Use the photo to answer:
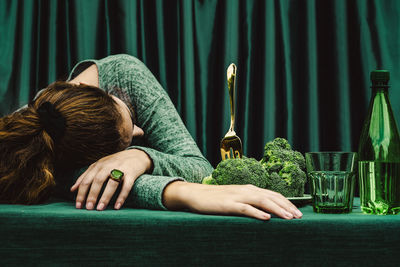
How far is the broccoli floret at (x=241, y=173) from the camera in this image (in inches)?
31.3

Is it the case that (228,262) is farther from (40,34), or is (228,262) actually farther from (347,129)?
(40,34)

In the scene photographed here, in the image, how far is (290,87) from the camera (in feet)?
4.99

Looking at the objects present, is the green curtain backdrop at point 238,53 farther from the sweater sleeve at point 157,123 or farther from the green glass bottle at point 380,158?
the green glass bottle at point 380,158

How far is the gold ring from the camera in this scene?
31.6 inches

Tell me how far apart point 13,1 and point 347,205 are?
1558 millimetres

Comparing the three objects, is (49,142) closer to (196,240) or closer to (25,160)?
(25,160)

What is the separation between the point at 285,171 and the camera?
833 mm

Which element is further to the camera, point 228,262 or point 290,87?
point 290,87

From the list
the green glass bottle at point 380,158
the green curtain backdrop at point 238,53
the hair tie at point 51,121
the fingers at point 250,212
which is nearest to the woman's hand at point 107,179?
the hair tie at point 51,121

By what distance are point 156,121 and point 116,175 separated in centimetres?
38

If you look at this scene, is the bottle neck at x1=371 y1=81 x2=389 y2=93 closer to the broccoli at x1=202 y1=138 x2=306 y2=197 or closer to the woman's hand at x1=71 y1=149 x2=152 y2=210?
the broccoli at x1=202 y1=138 x2=306 y2=197

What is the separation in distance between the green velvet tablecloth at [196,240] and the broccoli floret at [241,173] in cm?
14

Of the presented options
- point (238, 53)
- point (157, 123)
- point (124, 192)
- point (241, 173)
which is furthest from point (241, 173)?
point (238, 53)

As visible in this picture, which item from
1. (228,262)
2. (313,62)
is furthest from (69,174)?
(313,62)
